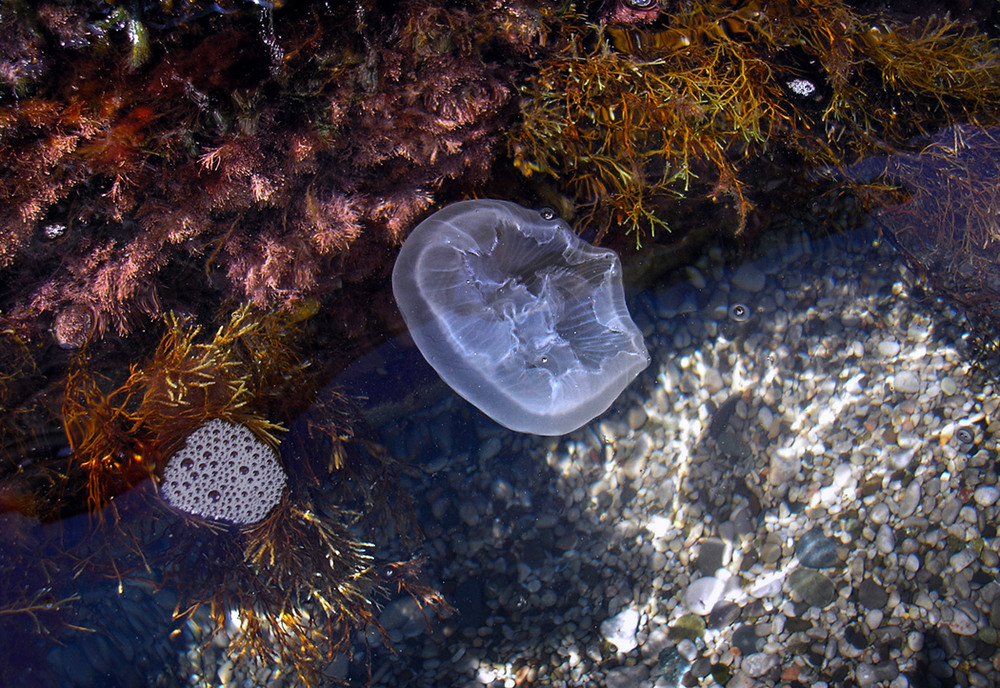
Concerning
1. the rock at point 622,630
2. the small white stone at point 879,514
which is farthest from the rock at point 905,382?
the rock at point 622,630

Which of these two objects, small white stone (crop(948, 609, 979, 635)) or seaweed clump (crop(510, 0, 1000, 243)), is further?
small white stone (crop(948, 609, 979, 635))

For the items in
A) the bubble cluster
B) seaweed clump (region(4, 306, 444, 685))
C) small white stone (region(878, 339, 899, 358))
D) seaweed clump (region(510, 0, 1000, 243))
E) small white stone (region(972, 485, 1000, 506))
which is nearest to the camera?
seaweed clump (region(510, 0, 1000, 243))

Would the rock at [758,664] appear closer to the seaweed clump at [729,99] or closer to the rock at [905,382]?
the rock at [905,382]

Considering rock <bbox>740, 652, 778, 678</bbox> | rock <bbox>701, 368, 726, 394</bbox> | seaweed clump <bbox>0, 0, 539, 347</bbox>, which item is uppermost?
seaweed clump <bbox>0, 0, 539, 347</bbox>

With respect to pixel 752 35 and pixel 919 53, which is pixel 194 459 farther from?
pixel 919 53

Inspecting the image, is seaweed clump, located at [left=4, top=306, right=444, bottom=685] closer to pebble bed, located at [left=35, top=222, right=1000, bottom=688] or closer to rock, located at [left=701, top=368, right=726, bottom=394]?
pebble bed, located at [left=35, top=222, right=1000, bottom=688]

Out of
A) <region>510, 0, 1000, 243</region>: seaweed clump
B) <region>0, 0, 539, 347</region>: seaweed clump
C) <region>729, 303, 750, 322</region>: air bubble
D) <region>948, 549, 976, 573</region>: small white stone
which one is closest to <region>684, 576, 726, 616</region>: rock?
<region>948, 549, 976, 573</region>: small white stone
